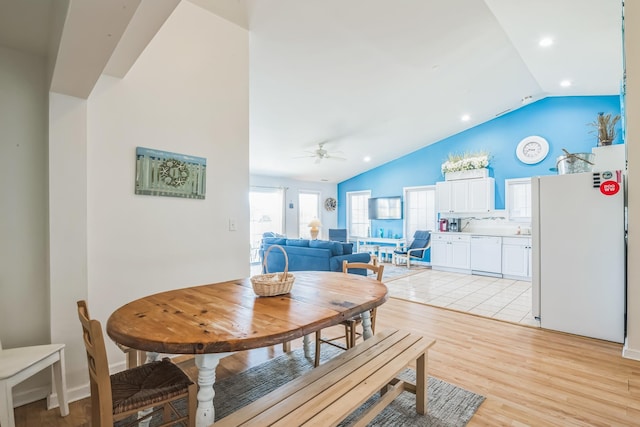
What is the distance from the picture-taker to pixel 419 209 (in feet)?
25.8

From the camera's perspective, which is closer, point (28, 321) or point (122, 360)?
point (28, 321)

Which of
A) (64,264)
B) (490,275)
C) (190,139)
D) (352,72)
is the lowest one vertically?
(490,275)

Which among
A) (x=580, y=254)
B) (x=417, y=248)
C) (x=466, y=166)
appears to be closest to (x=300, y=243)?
(x=417, y=248)

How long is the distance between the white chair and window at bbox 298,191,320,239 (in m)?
7.02

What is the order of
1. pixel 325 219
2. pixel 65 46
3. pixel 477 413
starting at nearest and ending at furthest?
pixel 65 46
pixel 477 413
pixel 325 219

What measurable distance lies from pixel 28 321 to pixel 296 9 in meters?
3.29

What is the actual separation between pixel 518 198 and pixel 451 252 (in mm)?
1706

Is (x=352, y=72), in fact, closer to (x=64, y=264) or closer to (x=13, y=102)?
(x=13, y=102)

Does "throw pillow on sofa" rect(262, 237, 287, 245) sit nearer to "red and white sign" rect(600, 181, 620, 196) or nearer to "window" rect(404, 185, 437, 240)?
"window" rect(404, 185, 437, 240)

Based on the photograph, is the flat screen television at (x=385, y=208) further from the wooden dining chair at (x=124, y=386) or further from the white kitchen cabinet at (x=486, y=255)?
the wooden dining chair at (x=124, y=386)

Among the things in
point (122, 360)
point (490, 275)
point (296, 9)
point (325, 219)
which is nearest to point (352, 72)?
point (296, 9)

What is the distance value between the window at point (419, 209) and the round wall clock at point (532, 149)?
1938 millimetres

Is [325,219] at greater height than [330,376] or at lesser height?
greater

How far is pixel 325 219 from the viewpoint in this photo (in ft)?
31.0
